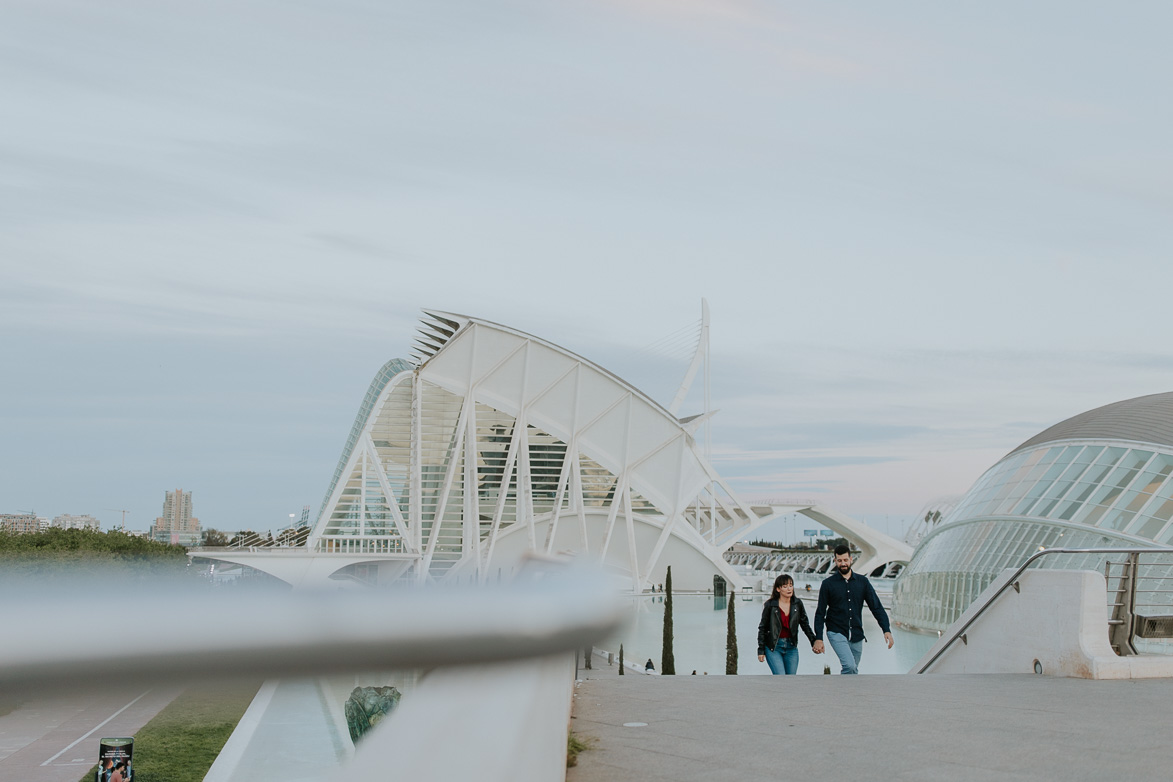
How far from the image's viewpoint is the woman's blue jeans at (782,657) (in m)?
11.6

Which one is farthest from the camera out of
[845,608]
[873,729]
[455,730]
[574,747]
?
[845,608]

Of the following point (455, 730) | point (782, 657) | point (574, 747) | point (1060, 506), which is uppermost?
point (1060, 506)

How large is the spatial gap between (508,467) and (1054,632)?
46441 mm

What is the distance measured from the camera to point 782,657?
11.6 m

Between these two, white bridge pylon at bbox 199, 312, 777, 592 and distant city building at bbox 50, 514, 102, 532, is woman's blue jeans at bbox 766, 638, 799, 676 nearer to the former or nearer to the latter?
distant city building at bbox 50, 514, 102, 532

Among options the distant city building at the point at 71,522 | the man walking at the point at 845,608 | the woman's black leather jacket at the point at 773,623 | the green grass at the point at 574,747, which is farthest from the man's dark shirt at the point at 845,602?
the distant city building at the point at 71,522

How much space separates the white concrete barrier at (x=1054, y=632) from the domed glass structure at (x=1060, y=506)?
11.1m

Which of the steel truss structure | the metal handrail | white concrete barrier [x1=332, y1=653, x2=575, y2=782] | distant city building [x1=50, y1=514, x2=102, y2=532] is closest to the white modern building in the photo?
the steel truss structure

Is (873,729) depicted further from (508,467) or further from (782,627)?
(508,467)

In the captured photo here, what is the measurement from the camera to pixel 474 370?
56.9 metres

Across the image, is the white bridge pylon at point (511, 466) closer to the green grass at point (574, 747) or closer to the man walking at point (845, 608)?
the man walking at point (845, 608)

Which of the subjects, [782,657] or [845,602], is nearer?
[845,602]

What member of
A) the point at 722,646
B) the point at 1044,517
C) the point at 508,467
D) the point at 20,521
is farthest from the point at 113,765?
the point at 508,467

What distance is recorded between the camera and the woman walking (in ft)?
36.4
